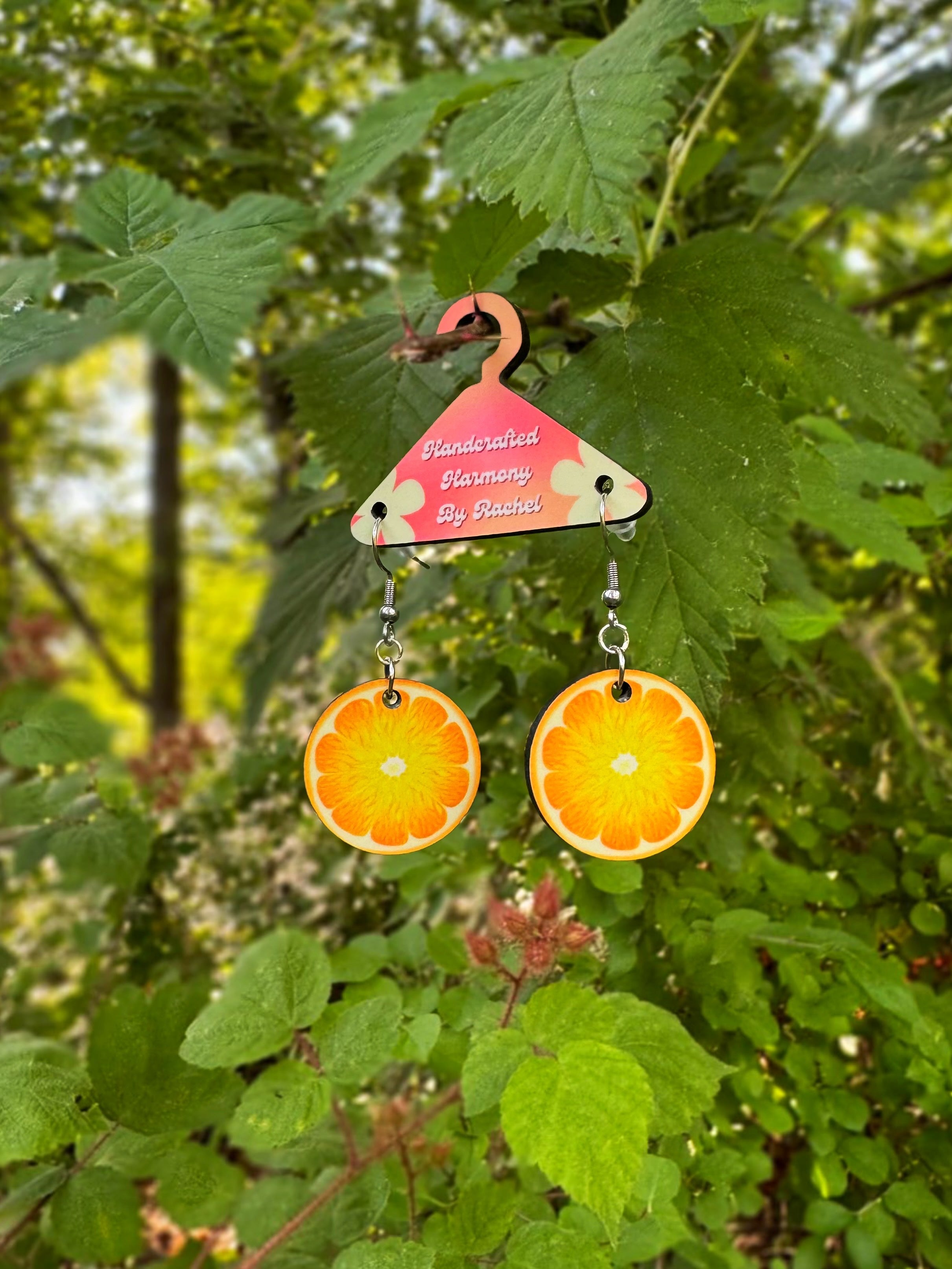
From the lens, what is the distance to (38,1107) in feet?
2.01

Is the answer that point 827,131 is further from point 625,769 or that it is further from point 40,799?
point 40,799

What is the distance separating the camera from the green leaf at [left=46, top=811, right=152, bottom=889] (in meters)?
0.99

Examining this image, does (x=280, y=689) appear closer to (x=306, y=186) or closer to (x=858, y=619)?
(x=306, y=186)

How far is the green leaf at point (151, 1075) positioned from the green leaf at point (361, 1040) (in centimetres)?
10

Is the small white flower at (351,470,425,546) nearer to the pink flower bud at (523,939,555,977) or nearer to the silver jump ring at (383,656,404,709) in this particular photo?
the silver jump ring at (383,656,404,709)

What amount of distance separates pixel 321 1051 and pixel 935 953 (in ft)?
1.73

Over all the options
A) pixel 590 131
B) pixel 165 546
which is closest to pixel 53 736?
pixel 590 131

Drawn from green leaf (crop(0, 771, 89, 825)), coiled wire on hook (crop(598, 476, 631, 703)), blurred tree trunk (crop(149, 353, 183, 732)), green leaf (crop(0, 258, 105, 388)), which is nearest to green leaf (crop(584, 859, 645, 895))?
coiled wire on hook (crop(598, 476, 631, 703))

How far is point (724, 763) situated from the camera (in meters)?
0.79

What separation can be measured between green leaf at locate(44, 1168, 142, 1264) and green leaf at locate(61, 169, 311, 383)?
563 millimetres

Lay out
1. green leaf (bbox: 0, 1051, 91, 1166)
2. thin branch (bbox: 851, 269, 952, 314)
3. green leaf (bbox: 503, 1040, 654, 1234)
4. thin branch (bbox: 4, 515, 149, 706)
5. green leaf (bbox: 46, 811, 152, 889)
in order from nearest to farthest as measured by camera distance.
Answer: green leaf (bbox: 503, 1040, 654, 1234) < green leaf (bbox: 0, 1051, 91, 1166) < green leaf (bbox: 46, 811, 152, 889) < thin branch (bbox: 851, 269, 952, 314) < thin branch (bbox: 4, 515, 149, 706)

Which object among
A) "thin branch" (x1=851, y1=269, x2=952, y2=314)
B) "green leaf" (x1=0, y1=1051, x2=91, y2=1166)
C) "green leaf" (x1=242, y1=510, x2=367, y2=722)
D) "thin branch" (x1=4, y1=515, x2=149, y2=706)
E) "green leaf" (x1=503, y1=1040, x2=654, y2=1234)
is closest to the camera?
"green leaf" (x1=503, y1=1040, x2=654, y2=1234)

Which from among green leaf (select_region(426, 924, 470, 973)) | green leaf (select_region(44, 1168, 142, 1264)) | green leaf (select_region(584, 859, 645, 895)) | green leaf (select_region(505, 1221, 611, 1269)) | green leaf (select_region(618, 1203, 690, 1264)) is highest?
green leaf (select_region(584, 859, 645, 895))

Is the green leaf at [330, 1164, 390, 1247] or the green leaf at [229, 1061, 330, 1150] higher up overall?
the green leaf at [229, 1061, 330, 1150]
